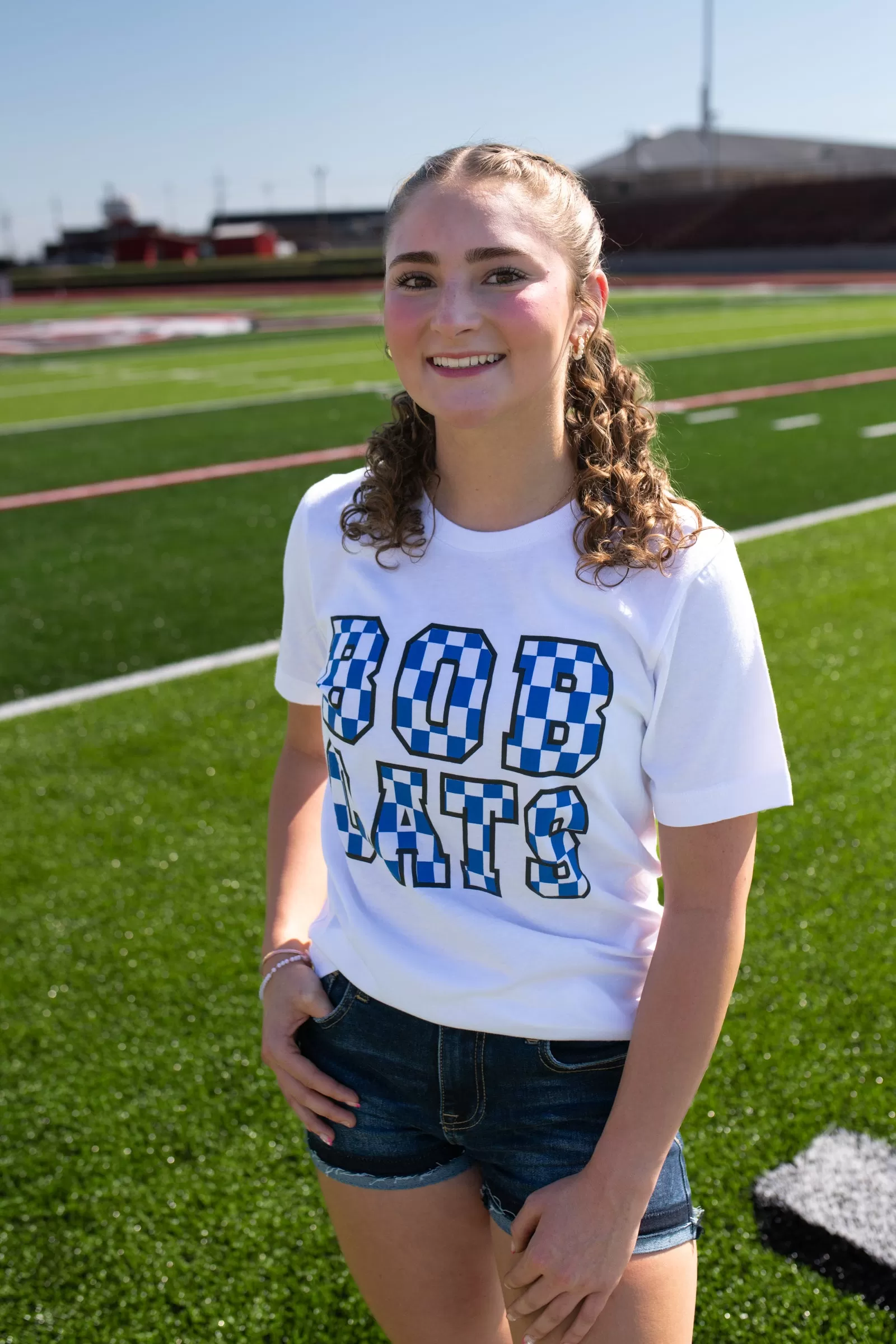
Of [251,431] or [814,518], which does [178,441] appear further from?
[814,518]

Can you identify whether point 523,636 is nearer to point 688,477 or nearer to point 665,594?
point 665,594

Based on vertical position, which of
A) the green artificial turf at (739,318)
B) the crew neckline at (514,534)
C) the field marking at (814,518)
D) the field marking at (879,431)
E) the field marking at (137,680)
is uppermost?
the crew neckline at (514,534)

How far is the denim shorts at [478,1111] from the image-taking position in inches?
58.4

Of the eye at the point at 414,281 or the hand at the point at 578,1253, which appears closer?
the hand at the point at 578,1253

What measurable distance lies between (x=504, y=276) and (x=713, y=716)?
58 centimetres

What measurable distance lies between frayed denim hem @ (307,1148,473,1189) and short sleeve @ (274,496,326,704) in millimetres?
674

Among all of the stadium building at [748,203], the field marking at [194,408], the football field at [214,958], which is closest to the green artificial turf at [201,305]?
the stadium building at [748,203]

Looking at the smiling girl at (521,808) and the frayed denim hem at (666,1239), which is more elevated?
the smiling girl at (521,808)

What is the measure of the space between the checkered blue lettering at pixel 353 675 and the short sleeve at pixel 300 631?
145mm

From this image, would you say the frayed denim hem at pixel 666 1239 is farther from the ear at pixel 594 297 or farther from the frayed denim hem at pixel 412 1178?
the ear at pixel 594 297

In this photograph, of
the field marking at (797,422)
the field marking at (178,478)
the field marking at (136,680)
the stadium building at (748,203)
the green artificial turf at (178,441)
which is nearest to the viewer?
the field marking at (136,680)

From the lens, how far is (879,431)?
37.3 ft

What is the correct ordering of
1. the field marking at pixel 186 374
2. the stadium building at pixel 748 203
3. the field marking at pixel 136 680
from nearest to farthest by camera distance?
the field marking at pixel 136 680, the field marking at pixel 186 374, the stadium building at pixel 748 203

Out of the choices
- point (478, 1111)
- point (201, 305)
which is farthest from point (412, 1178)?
point (201, 305)
